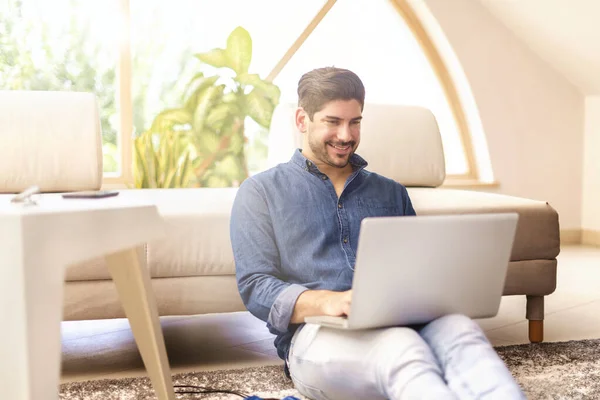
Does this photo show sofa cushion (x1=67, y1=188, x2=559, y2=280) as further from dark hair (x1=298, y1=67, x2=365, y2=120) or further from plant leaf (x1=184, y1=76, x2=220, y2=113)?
plant leaf (x1=184, y1=76, x2=220, y2=113)

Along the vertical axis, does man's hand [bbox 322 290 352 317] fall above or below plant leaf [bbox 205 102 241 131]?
below

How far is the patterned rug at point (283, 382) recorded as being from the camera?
6.32 feet

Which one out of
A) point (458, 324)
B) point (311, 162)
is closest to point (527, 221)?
point (311, 162)

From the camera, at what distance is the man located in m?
1.35

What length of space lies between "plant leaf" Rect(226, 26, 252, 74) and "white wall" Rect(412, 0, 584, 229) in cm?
145

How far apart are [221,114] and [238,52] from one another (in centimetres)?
44

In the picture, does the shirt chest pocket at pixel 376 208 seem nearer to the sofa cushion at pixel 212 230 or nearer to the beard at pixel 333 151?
the beard at pixel 333 151

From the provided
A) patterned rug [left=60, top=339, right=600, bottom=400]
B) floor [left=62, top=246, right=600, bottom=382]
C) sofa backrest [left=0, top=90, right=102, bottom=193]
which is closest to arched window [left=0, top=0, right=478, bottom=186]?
sofa backrest [left=0, top=90, right=102, bottom=193]

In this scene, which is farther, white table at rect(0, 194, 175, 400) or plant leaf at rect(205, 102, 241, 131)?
plant leaf at rect(205, 102, 241, 131)

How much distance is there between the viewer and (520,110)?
5.63m

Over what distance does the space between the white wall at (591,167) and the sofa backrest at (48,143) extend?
4087 millimetres

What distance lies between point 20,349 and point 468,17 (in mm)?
5097

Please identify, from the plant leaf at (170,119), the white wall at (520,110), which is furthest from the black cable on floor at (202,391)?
the white wall at (520,110)

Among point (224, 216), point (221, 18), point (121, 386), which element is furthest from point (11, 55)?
point (121, 386)
